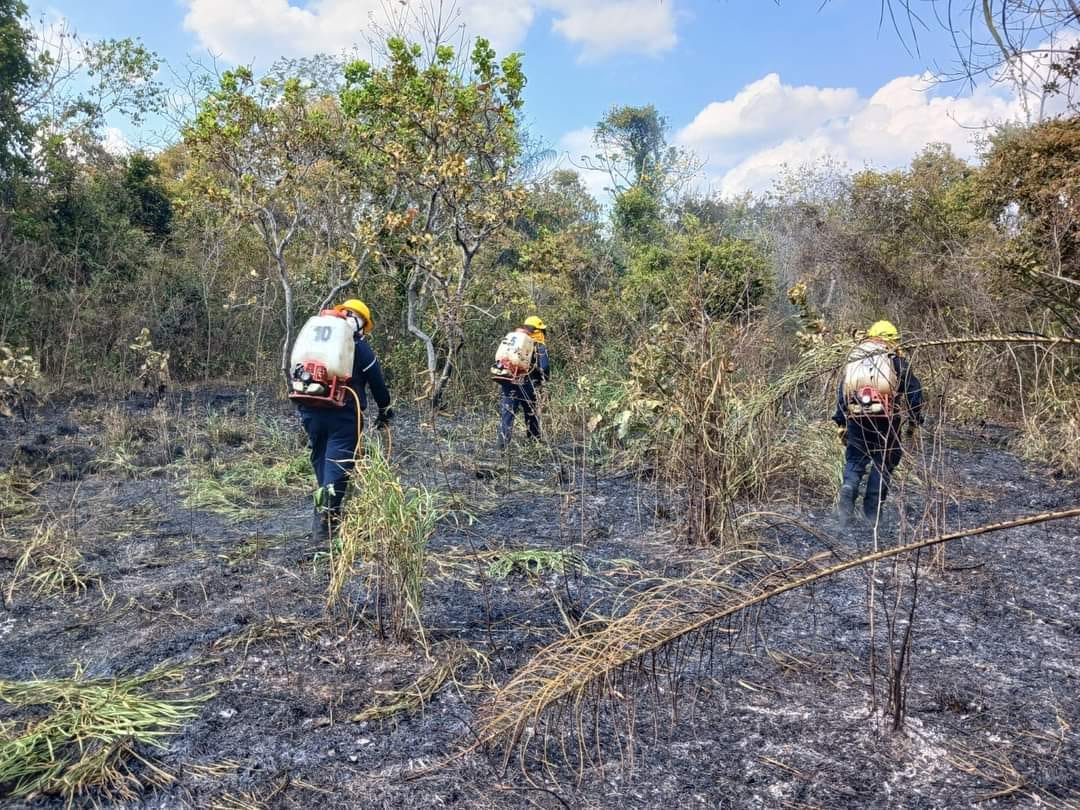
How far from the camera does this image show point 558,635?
3205 mm

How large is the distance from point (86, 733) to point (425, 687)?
111 centimetres

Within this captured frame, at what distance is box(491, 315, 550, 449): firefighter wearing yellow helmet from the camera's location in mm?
7098

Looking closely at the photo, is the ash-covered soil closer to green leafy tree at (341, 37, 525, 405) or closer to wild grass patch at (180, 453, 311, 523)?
wild grass patch at (180, 453, 311, 523)

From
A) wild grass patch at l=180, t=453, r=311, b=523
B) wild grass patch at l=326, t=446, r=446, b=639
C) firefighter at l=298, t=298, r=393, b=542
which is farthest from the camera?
wild grass patch at l=180, t=453, r=311, b=523

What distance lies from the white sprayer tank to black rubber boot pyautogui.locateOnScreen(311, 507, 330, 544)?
0.89m

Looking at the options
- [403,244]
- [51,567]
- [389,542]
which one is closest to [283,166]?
[403,244]

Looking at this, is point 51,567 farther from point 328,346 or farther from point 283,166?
point 283,166

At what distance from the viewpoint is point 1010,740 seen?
8.04 feet

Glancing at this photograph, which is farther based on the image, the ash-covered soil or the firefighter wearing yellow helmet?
the firefighter wearing yellow helmet

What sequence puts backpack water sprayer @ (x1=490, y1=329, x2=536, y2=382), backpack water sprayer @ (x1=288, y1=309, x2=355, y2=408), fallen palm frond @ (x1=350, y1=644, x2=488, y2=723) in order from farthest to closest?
backpack water sprayer @ (x1=490, y1=329, x2=536, y2=382), backpack water sprayer @ (x1=288, y1=309, x2=355, y2=408), fallen palm frond @ (x1=350, y1=644, x2=488, y2=723)

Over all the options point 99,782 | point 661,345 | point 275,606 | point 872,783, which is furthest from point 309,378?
point 872,783

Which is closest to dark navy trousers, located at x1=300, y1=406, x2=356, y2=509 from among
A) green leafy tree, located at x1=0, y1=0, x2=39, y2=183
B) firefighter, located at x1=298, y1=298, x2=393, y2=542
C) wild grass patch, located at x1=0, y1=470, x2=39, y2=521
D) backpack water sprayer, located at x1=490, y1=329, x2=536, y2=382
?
firefighter, located at x1=298, y1=298, x2=393, y2=542

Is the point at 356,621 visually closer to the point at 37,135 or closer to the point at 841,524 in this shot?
the point at 841,524

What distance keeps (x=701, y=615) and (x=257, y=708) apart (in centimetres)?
199
